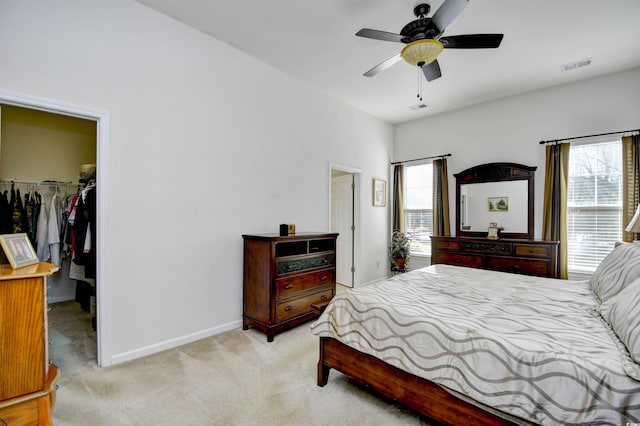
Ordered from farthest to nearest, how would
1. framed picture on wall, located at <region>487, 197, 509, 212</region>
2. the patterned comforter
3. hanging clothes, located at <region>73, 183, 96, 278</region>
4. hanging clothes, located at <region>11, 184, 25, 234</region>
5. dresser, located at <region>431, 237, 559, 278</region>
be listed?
framed picture on wall, located at <region>487, 197, 509, 212</region> < dresser, located at <region>431, 237, 559, 278</region> < hanging clothes, located at <region>11, 184, 25, 234</region> < hanging clothes, located at <region>73, 183, 96, 278</region> < the patterned comforter

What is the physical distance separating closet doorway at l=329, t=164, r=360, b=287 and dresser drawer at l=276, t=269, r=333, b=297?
160cm

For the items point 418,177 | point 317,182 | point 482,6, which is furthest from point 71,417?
point 418,177

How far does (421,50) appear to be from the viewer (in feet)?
7.01

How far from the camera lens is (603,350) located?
4.06ft

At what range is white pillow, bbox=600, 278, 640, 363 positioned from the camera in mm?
1161

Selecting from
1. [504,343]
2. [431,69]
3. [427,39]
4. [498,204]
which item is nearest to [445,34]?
[431,69]

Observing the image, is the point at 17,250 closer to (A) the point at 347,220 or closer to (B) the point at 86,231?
(B) the point at 86,231

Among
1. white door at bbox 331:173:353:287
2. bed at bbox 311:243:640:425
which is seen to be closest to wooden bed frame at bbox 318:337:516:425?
bed at bbox 311:243:640:425

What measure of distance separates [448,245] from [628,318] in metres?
3.20

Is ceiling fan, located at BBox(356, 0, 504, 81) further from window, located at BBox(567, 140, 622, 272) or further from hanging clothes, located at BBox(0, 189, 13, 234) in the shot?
hanging clothes, located at BBox(0, 189, 13, 234)

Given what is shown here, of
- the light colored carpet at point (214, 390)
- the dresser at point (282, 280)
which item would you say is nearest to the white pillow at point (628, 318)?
the light colored carpet at point (214, 390)

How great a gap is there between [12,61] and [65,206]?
7.29ft

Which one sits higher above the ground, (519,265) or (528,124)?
(528,124)

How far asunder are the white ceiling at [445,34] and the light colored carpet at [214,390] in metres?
3.08
